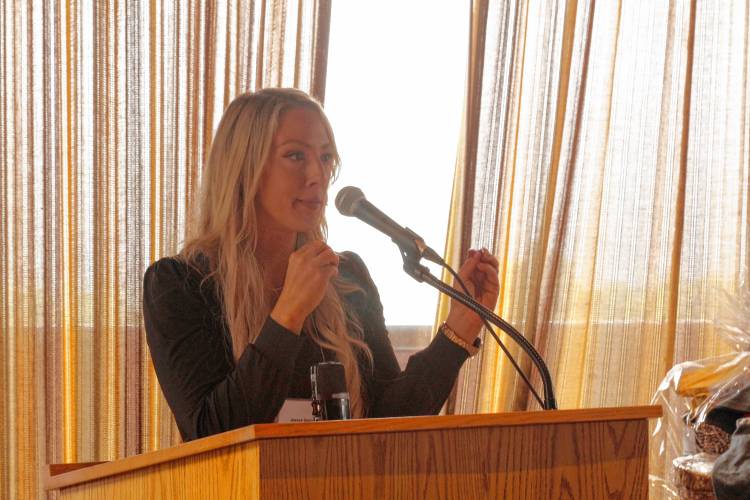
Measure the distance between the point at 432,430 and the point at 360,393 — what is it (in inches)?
32.9

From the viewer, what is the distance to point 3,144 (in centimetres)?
252

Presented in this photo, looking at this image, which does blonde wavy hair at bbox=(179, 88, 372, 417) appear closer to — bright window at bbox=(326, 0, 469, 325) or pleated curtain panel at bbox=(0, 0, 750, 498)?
pleated curtain panel at bbox=(0, 0, 750, 498)

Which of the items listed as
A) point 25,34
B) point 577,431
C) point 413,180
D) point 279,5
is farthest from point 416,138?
point 577,431

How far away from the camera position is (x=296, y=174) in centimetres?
192

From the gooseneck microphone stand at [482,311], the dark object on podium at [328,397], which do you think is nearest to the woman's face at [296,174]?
the gooseneck microphone stand at [482,311]

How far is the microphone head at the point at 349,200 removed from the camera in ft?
4.92

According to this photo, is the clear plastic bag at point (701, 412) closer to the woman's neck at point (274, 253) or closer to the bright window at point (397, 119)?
the bright window at point (397, 119)

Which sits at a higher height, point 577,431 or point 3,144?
point 3,144

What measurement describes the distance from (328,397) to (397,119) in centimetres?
175

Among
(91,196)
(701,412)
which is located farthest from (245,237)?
(701,412)

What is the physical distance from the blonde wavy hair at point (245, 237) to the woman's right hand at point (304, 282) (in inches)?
11.8

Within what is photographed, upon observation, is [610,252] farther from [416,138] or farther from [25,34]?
[25,34]

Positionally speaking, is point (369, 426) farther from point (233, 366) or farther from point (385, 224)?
point (233, 366)

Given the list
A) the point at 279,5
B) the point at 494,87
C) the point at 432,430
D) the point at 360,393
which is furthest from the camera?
the point at 494,87
